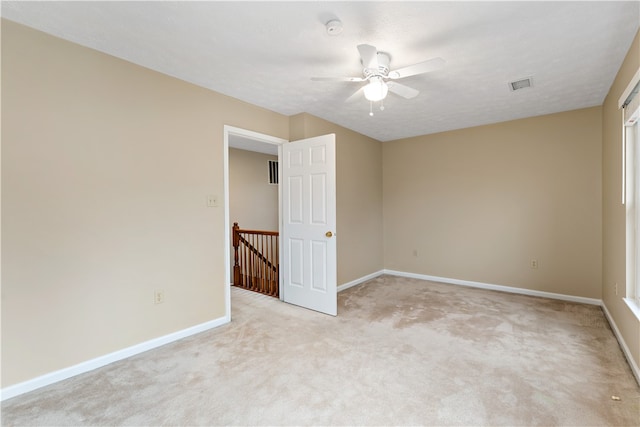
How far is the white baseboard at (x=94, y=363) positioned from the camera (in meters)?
1.95

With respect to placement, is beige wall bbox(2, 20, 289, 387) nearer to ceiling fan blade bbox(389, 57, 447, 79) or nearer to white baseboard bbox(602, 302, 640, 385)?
ceiling fan blade bbox(389, 57, 447, 79)

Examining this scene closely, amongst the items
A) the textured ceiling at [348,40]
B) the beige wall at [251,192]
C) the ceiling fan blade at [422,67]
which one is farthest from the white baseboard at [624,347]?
the beige wall at [251,192]

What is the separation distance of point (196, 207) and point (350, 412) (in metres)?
2.22

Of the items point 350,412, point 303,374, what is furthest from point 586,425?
point 303,374

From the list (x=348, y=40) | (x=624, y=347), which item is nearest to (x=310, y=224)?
(x=348, y=40)

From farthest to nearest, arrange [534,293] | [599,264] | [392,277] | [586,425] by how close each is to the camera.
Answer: [392,277]
[534,293]
[599,264]
[586,425]

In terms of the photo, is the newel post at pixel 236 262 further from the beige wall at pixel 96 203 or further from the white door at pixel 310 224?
the beige wall at pixel 96 203

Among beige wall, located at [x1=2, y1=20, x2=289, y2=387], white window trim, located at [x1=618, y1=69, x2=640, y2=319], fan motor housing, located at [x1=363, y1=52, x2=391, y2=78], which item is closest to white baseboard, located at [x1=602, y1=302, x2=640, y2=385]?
white window trim, located at [x1=618, y1=69, x2=640, y2=319]

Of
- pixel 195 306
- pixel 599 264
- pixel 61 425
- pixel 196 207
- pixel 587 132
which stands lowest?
pixel 61 425

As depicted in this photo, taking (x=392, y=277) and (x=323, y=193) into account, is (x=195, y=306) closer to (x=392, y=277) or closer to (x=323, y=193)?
(x=323, y=193)

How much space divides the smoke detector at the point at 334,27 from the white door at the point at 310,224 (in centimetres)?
134

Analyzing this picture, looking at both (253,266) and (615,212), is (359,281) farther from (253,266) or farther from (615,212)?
(615,212)

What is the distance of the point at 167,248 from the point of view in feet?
8.88

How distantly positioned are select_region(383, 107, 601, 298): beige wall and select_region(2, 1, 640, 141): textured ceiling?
33.5 inches
